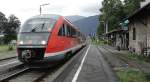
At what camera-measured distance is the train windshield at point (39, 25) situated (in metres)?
17.4

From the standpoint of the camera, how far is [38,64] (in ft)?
54.1

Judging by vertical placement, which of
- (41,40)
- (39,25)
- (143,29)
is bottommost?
(41,40)

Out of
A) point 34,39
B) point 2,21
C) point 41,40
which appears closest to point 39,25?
point 34,39

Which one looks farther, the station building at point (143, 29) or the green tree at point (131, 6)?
the green tree at point (131, 6)

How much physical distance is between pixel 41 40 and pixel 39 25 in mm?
1470

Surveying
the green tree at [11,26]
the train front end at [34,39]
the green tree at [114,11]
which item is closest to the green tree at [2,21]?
the green tree at [11,26]

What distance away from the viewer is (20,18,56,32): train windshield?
17.4m

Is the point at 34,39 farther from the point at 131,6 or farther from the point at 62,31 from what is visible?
the point at 131,6

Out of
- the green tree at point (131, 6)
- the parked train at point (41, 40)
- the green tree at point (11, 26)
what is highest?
the green tree at point (131, 6)

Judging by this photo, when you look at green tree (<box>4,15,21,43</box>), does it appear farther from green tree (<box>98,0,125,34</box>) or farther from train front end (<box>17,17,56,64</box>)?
→ train front end (<box>17,17,56,64</box>)

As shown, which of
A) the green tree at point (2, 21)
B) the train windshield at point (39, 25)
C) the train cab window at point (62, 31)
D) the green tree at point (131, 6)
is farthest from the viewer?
the green tree at point (2, 21)

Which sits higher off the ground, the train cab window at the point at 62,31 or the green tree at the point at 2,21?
the green tree at the point at 2,21

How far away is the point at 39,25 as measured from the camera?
1769cm

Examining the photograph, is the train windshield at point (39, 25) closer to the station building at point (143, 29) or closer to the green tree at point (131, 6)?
the station building at point (143, 29)
